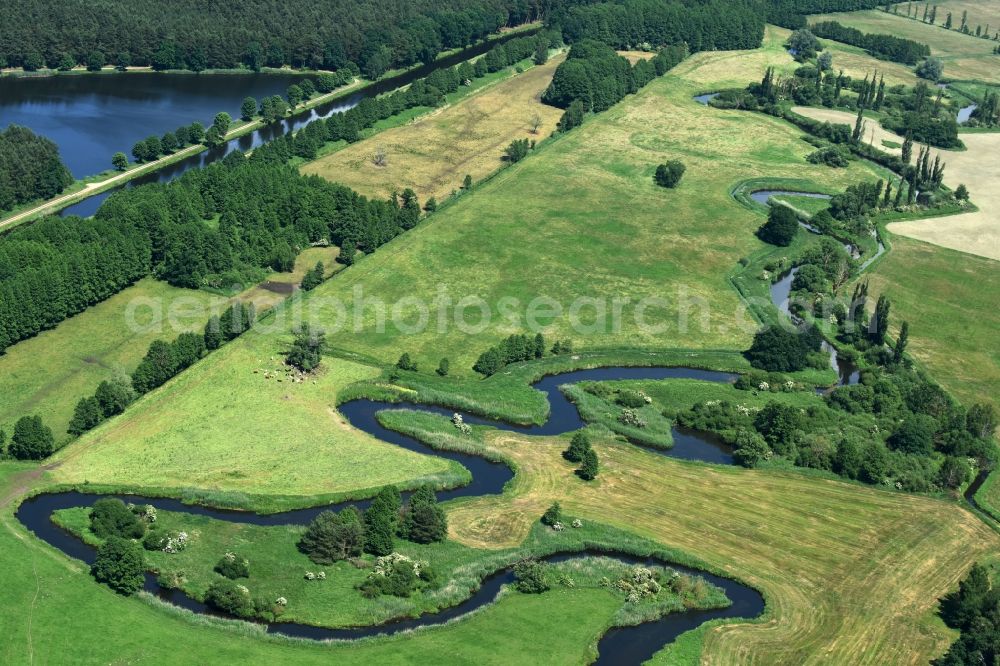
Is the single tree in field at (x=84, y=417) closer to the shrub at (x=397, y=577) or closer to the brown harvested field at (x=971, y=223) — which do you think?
the shrub at (x=397, y=577)

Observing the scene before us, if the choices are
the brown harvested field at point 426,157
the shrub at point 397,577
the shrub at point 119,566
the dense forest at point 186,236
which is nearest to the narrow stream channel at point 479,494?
the shrub at point 119,566

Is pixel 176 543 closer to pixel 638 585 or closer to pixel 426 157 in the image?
pixel 638 585

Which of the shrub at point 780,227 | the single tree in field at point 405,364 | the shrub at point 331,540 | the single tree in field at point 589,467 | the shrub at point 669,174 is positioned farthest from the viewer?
the shrub at point 669,174

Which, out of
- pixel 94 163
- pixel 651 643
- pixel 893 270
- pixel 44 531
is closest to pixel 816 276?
pixel 893 270

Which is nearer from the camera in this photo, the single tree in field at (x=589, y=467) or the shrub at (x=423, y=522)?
the shrub at (x=423, y=522)

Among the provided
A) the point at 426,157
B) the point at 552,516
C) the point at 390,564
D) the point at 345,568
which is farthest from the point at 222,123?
the point at 390,564

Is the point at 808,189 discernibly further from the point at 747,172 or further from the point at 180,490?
the point at 180,490

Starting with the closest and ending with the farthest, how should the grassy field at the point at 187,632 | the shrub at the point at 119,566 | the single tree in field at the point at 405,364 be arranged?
the grassy field at the point at 187,632 < the shrub at the point at 119,566 < the single tree in field at the point at 405,364
